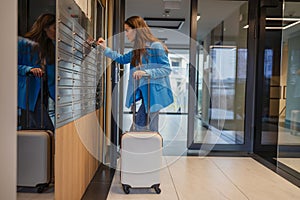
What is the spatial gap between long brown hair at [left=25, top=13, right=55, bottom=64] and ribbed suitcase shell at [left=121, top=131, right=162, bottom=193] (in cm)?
112

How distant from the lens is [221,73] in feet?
14.3

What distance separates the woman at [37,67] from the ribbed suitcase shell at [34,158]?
0.15 ft

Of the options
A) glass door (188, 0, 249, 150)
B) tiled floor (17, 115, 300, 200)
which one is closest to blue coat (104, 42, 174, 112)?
tiled floor (17, 115, 300, 200)

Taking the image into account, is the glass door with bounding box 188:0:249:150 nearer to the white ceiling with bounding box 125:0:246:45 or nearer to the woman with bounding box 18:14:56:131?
the white ceiling with bounding box 125:0:246:45

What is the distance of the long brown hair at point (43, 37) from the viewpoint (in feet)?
4.21

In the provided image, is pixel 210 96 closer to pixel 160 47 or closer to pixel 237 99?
pixel 237 99

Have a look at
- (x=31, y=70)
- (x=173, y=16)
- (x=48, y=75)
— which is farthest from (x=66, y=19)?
(x=173, y=16)

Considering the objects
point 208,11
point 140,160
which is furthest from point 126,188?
point 208,11

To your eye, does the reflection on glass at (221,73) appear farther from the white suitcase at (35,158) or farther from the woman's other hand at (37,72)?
the woman's other hand at (37,72)

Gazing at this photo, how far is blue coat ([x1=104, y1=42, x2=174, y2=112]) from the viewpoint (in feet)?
8.18

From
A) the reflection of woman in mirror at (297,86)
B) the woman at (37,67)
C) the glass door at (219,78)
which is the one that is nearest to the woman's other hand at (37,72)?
the woman at (37,67)

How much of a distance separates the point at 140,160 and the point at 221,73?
2.40m

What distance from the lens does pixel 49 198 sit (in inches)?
57.9

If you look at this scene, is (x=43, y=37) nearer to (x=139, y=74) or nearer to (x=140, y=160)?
(x=139, y=74)
